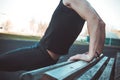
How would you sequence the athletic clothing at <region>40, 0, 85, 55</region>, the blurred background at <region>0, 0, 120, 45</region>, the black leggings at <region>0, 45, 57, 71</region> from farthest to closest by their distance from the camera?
the blurred background at <region>0, 0, 120, 45</region> < the black leggings at <region>0, 45, 57, 71</region> < the athletic clothing at <region>40, 0, 85, 55</region>

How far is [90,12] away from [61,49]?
33 centimetres

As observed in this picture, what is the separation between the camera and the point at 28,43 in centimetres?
334

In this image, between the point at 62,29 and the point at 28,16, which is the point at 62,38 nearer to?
the point at 62,29

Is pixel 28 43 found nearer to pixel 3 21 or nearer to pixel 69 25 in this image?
pixel 3 21

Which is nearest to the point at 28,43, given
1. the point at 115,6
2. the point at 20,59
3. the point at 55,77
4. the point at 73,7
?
the point at 20,59

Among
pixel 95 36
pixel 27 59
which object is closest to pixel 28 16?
pixel 27 59

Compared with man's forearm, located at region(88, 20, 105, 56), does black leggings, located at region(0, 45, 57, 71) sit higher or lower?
lower

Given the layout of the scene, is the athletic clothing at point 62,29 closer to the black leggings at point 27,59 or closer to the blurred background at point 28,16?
the black leggings at point 27,59

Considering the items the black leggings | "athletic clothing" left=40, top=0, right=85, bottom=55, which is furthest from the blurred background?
"athletic clothing" left=40, top=0, right=85, bottom=55

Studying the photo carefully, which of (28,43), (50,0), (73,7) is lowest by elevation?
(28,43)

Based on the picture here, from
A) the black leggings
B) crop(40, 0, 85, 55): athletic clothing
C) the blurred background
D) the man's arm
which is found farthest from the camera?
the blurred background

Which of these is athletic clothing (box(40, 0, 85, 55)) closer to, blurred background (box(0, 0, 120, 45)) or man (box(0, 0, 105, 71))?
man (box(0, 0, 105, 71))

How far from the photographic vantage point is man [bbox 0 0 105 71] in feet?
A: 4.00

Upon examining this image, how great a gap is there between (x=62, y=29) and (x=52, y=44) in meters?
0.11
